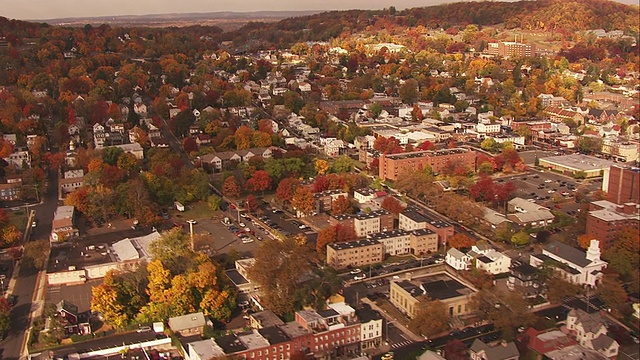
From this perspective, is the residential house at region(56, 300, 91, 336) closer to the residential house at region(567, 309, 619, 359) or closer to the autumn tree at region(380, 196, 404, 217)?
the autumn tree at region(380, 196, 404, 217)

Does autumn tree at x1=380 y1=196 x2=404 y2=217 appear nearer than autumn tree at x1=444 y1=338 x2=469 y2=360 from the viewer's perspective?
No

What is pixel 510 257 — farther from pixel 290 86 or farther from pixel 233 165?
pixel 290 86

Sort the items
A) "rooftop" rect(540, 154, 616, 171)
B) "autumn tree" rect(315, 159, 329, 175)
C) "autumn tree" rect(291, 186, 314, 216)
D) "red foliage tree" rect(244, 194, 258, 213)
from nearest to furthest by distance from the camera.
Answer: "autumn tree" rect(291, 186, 314, 216), "red foliage tree" rect(244, 194, 258, 213), "autumn tree" rect(315, 159, 329, 175), "rooftop" rect(540, 154, 616, 171)

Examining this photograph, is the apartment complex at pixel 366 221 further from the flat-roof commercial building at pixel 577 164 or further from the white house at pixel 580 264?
the flat-roof commercial building at pixel 577 164

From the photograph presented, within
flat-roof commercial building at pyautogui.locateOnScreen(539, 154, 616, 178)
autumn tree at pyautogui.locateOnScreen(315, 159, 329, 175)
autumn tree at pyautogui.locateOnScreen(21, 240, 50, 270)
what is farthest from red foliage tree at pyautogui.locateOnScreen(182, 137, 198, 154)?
flat-roof commercial building at pyautogui.locateOnScreen(539, 154, 616, 178)

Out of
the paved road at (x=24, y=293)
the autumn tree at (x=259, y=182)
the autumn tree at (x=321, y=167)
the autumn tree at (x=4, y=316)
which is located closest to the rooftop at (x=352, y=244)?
the autumn tree at (x=259, y=182)

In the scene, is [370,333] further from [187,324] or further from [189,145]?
[189,145]

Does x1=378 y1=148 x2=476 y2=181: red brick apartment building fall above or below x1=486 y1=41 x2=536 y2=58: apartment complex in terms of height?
below

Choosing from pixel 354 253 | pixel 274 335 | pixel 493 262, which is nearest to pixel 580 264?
pixel 493 262
